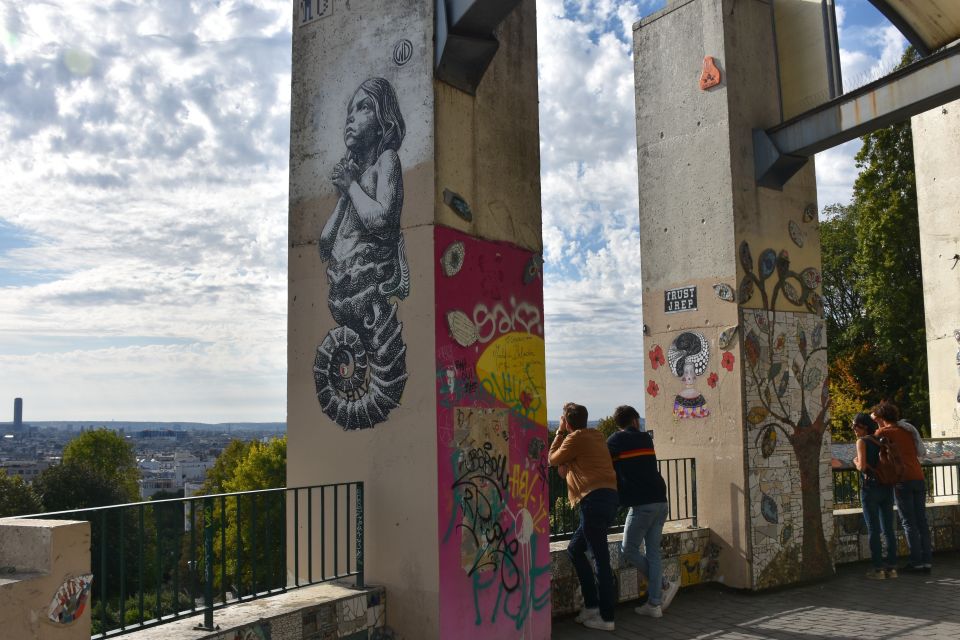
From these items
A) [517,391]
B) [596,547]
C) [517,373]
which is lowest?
[596,547]

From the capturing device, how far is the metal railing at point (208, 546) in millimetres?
4527

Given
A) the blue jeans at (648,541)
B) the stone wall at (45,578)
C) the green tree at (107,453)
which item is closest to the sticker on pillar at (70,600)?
the stone wall at (45,578)

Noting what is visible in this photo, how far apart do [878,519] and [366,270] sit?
6.36m

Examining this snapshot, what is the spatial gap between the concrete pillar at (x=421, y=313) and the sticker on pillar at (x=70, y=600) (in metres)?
2.24

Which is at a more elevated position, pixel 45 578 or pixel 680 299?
pixel 680 299

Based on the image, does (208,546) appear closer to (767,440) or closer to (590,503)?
(590,503)

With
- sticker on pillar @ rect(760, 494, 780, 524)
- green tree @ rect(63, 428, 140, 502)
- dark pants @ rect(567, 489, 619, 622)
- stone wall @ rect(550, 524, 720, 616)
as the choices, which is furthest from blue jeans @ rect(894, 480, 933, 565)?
green tree @ rect(63, 428, 140, 502)

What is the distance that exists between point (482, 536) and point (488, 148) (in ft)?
9.27

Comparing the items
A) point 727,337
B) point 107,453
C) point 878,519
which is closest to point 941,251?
point 878,519

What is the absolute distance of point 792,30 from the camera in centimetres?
948

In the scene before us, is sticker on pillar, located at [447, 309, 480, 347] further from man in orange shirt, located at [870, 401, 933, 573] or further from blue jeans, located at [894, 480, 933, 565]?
blue jeans, located at [894, 480, 933, 565]

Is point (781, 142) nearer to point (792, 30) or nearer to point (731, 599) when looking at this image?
point (792, 30)

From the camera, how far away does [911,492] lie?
920 cm

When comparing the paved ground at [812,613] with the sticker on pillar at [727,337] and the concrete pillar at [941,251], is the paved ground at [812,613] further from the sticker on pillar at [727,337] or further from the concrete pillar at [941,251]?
the concrete pillar at [941,251]
